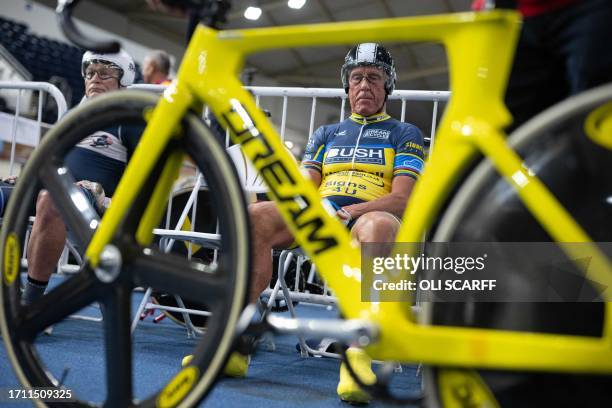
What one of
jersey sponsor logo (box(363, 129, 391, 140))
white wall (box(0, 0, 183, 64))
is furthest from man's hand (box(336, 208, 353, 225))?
white wall (box(0, 0, 183, 64))

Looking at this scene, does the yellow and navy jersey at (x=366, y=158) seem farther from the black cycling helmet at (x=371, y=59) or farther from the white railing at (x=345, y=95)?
the white railing at (x=345, y=95)

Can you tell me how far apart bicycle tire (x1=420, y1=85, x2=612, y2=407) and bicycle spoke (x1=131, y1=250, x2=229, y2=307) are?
446mm

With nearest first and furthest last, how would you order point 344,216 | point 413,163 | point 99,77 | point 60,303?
point 60,303, point 344,216, point 413,163, point 99,77

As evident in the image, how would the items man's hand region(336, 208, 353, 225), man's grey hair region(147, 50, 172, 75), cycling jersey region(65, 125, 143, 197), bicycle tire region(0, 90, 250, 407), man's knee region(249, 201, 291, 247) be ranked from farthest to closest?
man's grey hair region(147, 50, 172, 75), cycling jersey region(65, 125, 143, 197), man's knee region(249, 201, 291, 247), man's hand region(336, 208, 353, 225), bicycle tire region(0, 90, 250, 407)

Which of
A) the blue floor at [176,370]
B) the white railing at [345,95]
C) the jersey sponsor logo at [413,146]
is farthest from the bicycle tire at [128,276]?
the white railing at [345,95]

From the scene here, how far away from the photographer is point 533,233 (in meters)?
1.10

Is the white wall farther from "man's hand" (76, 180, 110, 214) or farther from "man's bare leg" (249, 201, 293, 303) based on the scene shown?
"man's bare leg" (249, 201, 293, 303)

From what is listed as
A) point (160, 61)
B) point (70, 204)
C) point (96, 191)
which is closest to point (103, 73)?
point (96, 191)

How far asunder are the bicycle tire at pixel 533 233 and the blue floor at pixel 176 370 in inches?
39.7

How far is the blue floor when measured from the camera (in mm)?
1938

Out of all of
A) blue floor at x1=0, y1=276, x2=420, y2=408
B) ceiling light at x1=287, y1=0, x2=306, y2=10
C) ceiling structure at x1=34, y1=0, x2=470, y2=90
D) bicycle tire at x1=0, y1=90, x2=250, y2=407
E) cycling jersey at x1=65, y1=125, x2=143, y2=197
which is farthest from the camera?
ceiling structure at x1=34, y1=0, x2=470, y2=90

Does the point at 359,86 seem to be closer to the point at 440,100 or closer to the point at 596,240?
the point at 440,100

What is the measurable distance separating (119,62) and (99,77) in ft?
0.42

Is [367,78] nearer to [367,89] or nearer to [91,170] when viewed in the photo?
[367,89]
